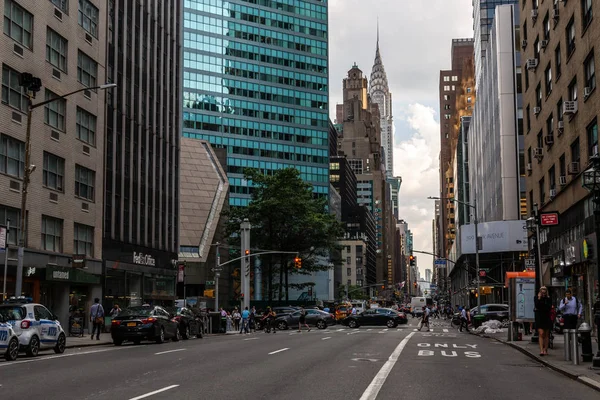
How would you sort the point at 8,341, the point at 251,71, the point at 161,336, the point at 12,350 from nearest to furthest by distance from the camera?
the point at 8,341
the point at 12,350
the point at 161,336
the point at 251,71

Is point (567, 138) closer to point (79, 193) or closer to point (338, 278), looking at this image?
point (79, 193)

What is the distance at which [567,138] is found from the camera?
117 ft

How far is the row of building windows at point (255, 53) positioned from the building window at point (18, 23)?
8278 centimetres

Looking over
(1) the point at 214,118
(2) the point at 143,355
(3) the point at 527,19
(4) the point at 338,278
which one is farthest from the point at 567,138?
(4) the point at 338,278

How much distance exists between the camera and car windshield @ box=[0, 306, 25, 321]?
21.6m

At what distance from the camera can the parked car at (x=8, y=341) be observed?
A: 1998 centimetres

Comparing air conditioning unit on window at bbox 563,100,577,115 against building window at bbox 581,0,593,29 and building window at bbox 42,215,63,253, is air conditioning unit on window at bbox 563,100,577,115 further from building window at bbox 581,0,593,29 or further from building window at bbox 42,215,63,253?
building window at bbox 42,215,63,253

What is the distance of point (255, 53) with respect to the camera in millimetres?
124750

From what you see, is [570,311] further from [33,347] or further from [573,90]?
[33,347]

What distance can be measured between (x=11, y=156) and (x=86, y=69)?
1079 cm

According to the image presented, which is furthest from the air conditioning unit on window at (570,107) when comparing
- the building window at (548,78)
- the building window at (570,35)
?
the building window at (548,78)

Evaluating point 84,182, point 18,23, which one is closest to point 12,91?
→ point 18,23

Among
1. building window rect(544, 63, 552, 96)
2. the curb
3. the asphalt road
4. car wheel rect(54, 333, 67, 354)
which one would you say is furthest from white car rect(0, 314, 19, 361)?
building window rect(544, 63, 552, 96)

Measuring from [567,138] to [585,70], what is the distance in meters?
4.44
